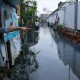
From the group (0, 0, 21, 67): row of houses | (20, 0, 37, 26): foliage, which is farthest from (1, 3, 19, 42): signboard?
(20, 0, 37, 26): foliage

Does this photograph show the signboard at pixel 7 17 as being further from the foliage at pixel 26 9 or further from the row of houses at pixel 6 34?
the foliage at pixel 26 9

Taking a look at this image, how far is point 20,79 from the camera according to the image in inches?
297

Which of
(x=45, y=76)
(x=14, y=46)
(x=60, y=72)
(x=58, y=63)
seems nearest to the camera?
(x=45, y=76)

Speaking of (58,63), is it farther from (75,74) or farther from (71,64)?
(75,74)

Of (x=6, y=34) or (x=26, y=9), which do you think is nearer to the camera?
(x=6, y=34)

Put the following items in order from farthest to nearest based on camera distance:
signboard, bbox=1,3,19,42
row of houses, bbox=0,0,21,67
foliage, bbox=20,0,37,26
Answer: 1. foliage, bbox=20,0,37,26
2. signboard, bbox=1,3,19,42
3. row of houses, bbox=0,0,21,67

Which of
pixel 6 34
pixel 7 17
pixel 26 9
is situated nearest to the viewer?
pixel 6 34

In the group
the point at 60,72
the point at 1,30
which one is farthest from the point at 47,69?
the point at 1,30

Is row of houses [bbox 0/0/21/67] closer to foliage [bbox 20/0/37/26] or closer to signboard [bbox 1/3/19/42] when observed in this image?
signboard [bbox 1/3/19/42]

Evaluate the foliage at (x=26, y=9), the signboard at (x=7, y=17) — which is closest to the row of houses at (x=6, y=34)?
the signboard at (x=7, y=17)

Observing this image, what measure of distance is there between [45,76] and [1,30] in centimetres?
321

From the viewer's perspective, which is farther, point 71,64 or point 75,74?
point 71,64

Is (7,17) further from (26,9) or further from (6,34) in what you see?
(26,9)

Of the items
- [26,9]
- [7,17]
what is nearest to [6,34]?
[7,17]
